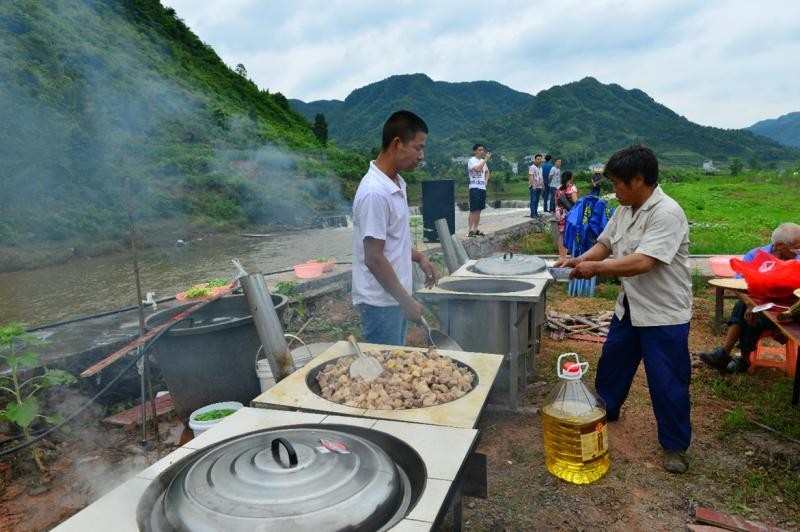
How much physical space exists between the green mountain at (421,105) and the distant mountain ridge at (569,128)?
34cm

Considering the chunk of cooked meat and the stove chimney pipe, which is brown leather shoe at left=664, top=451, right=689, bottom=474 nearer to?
the chunk of cooked meat

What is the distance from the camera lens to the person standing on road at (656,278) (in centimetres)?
338

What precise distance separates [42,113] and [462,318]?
25.6 meters

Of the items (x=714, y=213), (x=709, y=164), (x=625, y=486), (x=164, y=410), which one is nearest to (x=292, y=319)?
(x=164, y=410)

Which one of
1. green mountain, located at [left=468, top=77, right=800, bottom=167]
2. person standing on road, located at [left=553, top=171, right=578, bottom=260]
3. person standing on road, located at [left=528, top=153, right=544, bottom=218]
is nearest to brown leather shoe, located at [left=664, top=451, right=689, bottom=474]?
person standing on road, located at [left=553, top=171, right=578, bottom=260]

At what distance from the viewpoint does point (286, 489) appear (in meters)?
1.30

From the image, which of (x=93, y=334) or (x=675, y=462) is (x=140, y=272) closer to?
(x=93, y=334)

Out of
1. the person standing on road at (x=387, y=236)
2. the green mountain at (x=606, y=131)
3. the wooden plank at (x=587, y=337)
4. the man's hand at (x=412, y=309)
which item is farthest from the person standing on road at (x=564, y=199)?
the green mountain at (x=606, y=131)

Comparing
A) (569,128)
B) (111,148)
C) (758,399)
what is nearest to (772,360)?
(758,399)

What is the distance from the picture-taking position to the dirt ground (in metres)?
3.21

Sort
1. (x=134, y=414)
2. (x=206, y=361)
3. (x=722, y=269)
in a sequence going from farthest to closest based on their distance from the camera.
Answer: (x=722, y=269) → (x=134, y=414) → (x=206, y=361)

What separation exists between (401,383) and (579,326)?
5475 mm

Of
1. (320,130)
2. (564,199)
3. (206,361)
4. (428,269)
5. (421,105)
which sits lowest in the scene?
(206,361)

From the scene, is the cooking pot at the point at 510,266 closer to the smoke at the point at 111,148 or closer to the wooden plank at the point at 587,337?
the wooden plank at the point at 587,337
